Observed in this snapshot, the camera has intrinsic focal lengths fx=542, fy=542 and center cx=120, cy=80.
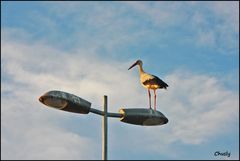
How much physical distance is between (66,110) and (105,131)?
0.76 metres

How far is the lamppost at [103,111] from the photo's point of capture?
29.7ft

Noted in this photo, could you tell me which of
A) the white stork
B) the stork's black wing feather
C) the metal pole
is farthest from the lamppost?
A: the stork's black wing feather

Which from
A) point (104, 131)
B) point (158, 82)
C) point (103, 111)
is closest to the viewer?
point (104, 131)

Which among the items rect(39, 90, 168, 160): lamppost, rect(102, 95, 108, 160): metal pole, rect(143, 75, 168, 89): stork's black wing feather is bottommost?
rect(102, 95, 108, 160): metal pole

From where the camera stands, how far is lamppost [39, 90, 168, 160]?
904cm

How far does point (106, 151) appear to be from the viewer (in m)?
9.08

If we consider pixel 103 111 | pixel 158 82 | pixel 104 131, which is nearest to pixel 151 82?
pixel 158 82

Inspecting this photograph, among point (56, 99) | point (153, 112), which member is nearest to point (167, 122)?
point (153, 112)

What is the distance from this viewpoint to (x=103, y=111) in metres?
9.47

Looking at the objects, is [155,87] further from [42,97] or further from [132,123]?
[42,97]

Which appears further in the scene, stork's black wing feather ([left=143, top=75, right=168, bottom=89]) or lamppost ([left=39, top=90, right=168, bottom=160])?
stork's black wing feather ([left=143, top=75, right=168, bottom=89])

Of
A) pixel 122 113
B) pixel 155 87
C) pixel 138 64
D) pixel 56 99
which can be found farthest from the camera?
pixel 138 64

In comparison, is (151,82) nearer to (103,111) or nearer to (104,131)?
(103,111)

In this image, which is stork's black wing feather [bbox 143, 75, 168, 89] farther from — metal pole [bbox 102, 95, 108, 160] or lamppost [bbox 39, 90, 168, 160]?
metal pole [bbox 102, 95, 108, 160]
